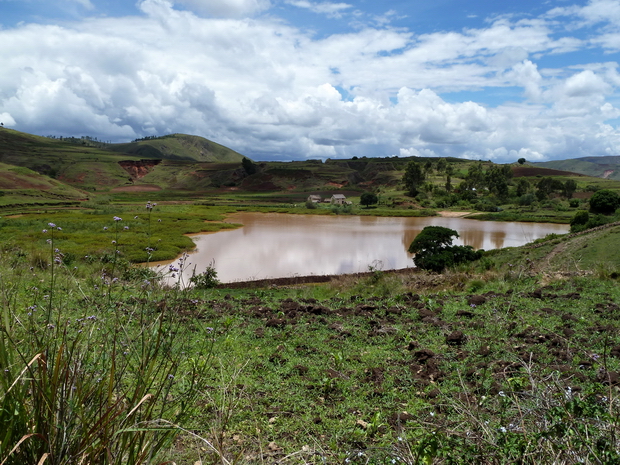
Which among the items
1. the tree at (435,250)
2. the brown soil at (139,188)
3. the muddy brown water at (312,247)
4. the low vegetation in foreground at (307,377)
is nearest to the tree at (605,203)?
the muddy brown water at (312,247)

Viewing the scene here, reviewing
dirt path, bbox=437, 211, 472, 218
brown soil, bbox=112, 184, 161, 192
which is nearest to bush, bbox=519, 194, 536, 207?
dirt path, bbox=437, 211, 472, 218

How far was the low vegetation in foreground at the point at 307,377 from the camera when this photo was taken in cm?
220

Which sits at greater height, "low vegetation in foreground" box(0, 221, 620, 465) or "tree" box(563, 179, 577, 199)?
"tree" box(563, 179, 577, 199)

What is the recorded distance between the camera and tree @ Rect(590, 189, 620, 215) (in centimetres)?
4597

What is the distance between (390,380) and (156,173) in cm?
13038

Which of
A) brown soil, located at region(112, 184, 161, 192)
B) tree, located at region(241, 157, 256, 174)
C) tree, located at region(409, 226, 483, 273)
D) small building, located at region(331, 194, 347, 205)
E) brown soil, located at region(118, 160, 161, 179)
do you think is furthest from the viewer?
brown soil, located at region(118, 160, 161, 179)

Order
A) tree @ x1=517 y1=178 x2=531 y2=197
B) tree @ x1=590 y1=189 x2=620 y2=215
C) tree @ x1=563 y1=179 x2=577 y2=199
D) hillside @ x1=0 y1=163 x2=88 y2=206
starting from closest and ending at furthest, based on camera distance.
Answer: tree @ x1=590 y1=189 x2=620 y2=215
hillside @ x1=0 y1=163 x2=88 y2=206
tree @ x1=563 y1=179 x2=577 y2=199
tree @ x1=517 y1=178 x2=531 y2=197

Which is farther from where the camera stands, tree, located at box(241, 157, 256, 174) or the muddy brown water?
tree, located at box(241, 157, 256, 174)

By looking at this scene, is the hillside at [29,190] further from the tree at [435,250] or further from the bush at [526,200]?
the bush at [526,200]

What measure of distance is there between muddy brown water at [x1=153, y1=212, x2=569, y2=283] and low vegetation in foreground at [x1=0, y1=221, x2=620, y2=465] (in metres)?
10.9

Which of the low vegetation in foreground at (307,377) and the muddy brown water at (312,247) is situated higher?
the low vegetation in foreground at (307,377)

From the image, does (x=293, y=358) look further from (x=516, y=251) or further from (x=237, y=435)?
(x=516, y=251)

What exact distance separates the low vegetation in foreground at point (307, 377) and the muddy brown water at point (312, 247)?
35.8 feet

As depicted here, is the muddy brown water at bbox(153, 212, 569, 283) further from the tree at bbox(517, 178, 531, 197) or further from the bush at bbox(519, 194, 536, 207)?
the tree at bbox(517, 178, 531, 197)
